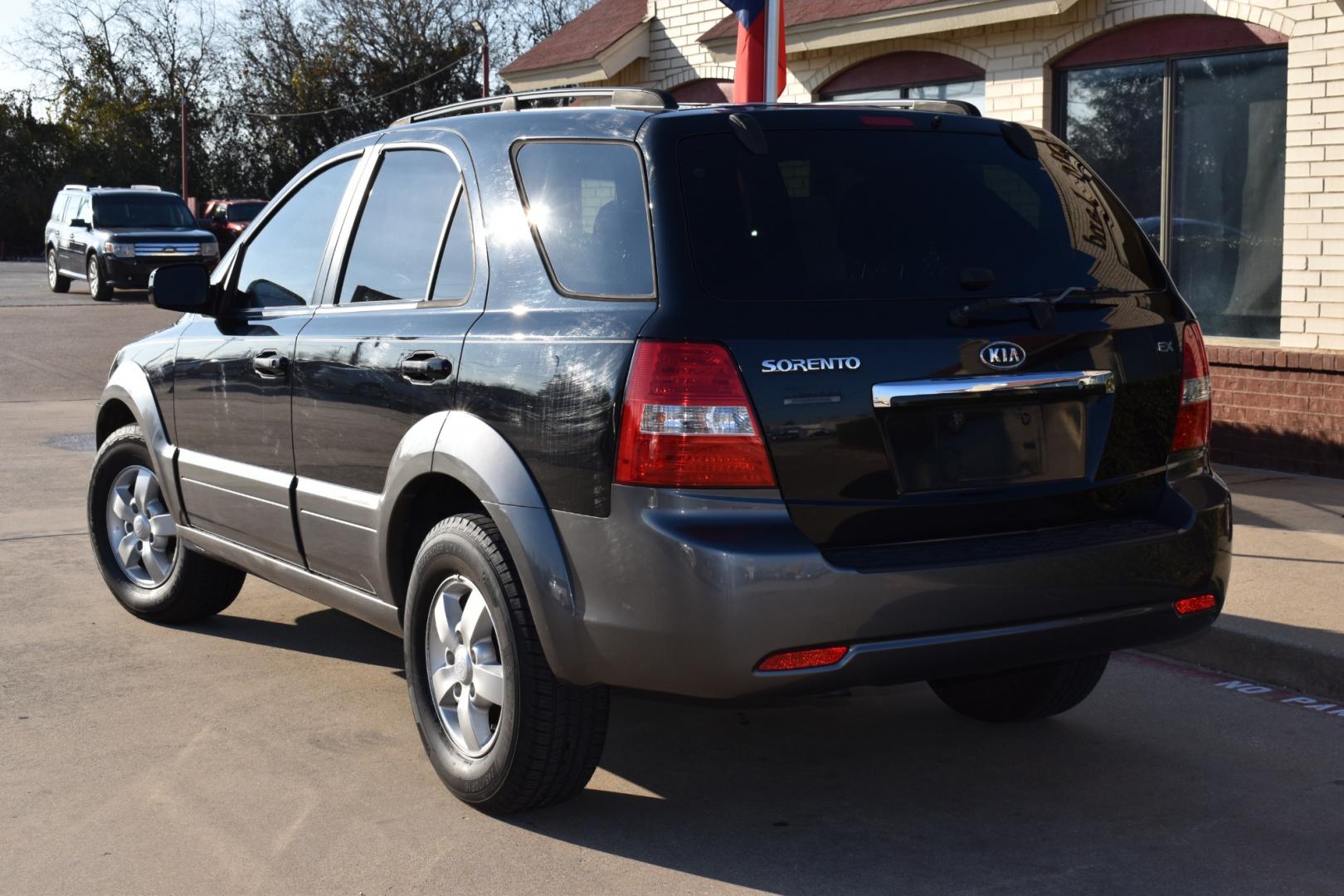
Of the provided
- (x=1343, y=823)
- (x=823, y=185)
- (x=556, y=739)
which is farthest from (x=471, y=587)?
(x=1343, y=823)

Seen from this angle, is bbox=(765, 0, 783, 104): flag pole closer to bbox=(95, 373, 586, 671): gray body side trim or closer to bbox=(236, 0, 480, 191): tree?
bbox=(95, 373, 586, 671): gray body side trim

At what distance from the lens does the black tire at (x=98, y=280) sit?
2908 centimetres

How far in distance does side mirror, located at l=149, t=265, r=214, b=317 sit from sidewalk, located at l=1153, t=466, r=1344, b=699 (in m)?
3.60

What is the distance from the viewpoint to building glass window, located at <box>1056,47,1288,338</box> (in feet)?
34.7

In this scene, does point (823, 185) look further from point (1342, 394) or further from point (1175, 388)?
point (1342, 394)

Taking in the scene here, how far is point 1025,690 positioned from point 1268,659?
1245 mm

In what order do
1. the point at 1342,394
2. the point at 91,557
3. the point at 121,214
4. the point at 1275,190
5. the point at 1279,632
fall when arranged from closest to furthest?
1. the point at 1279,632
2. the point at 91,557
3. the point at 1342,394
4. the point at 1275,190
5. the point at 121,214

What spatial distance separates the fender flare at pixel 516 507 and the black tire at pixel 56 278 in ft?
96.9

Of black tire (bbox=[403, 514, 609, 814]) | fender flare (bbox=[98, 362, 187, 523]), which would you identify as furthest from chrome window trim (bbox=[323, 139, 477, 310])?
fender flare (bbox=[98, 362, 187, 523])

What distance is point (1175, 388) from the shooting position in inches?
172

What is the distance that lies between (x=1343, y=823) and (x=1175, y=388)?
127cm

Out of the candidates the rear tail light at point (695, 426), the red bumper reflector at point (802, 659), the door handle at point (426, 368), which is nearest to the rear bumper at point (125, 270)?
the door handle at point (426, 368)

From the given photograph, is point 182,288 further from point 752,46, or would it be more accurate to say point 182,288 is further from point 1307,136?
point 1307,136

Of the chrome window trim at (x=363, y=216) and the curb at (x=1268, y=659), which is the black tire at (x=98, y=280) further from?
the curb at (x=1268, y=659)
